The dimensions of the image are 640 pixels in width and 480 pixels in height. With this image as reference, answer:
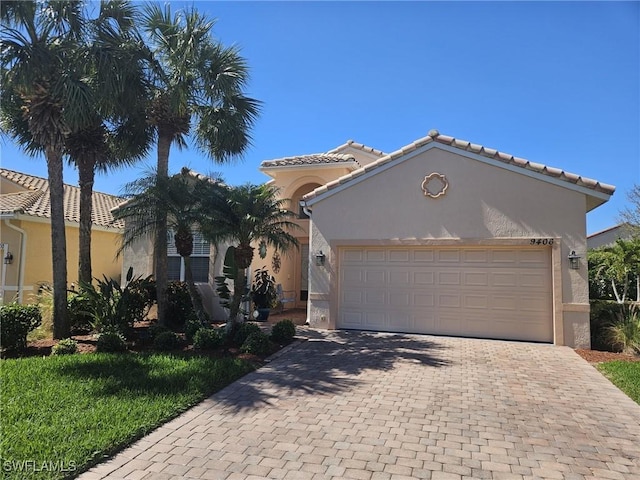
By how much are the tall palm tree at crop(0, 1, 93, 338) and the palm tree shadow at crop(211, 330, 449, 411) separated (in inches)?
262

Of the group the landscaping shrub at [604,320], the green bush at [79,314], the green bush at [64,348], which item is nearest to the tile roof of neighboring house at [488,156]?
the landscaping shrub at [604,320]

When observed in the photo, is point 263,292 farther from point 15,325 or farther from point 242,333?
point 15,325

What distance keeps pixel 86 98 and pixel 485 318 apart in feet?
40.8

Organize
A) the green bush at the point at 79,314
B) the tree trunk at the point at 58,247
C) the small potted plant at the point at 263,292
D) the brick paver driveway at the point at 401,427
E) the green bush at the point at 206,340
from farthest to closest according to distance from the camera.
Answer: the small potted plant at the point at 263,292 → the green bush at the point at 79,314 → the tree trunk at the point at 58,247 → the green bush at the point at 206,340 → the brick paver driveway at the point at 401,427

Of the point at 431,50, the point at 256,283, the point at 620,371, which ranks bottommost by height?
the point at 620,371

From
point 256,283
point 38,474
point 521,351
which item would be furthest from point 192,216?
point 521,351

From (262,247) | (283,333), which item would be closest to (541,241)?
(283,333)

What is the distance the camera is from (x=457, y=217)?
489 inches

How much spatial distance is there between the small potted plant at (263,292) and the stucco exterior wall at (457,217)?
9.87ft

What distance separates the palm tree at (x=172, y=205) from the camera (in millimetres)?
11500

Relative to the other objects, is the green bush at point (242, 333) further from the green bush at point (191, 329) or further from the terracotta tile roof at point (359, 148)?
the terracotta tile roof at point (359, 148)

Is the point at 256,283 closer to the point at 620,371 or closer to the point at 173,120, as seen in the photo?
the point at 173,120

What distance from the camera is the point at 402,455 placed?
4.92m

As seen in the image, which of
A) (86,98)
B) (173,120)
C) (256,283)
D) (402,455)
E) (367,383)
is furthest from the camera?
(256,283)
